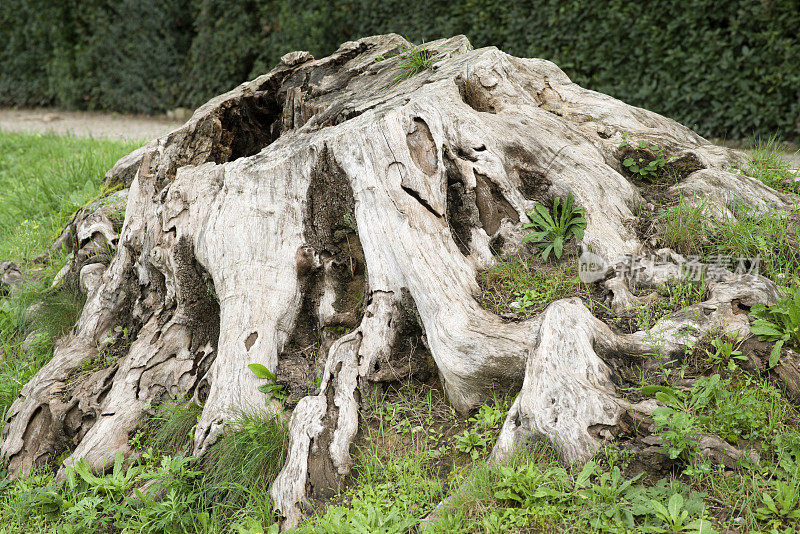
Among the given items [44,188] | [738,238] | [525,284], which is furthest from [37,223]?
[738,238]

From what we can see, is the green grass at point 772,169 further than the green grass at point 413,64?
No

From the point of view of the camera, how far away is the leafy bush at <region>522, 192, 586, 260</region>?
12.1 feet

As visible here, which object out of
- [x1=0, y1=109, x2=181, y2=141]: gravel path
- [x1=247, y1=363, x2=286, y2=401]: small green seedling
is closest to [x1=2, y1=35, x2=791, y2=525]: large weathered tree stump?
[x1=247, y1=363, x2=286, y2=401]: small green seedling

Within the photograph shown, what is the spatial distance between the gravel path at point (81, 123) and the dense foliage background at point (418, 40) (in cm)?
27

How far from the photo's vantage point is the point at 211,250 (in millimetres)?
4012

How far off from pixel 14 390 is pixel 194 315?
1.62 meters

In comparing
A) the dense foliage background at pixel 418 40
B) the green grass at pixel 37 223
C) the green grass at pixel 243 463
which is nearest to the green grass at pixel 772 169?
the dense foliage background at pixel 418 40

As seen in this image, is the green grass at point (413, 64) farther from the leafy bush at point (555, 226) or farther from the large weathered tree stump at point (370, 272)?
the leafy bush at point (555, 226)

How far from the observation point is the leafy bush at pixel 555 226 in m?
3.70

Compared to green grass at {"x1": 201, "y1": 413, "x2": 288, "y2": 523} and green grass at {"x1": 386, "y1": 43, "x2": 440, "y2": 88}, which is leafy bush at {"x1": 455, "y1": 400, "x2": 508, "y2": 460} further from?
green grass at {"x1": 386, "y1": 43, "x2": 440, "y2": 88}

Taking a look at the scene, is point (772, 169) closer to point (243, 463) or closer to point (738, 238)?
point (738, 238)

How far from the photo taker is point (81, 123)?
1361 centimetres

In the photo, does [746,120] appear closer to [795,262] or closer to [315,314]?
[795,262]

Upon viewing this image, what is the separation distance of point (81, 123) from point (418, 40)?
8.24 m
